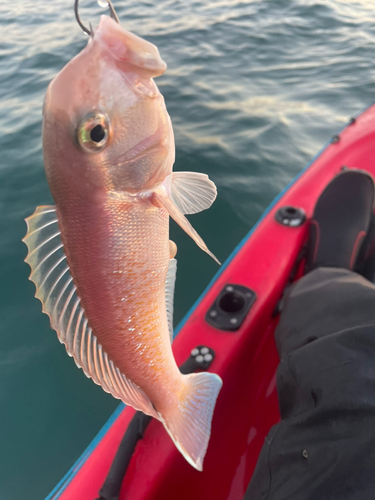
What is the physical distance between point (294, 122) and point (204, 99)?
1.24 meters

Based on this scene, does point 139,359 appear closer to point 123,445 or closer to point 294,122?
point 123,445

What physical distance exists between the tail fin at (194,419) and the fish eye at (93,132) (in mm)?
823

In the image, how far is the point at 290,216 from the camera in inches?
107

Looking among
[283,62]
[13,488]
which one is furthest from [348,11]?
[13,488]

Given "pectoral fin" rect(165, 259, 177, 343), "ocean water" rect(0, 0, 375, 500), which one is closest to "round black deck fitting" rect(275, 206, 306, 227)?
"ocean water" rect(0, 0, 375, 500)

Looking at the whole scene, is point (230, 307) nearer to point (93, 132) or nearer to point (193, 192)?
point (193, 192)

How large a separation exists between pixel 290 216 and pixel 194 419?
6.16 ft

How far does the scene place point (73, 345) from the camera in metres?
0.97

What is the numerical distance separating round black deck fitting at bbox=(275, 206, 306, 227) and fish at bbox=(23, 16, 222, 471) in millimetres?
1838

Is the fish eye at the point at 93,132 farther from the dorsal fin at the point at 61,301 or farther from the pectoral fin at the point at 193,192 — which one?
the pectoral fin at the point at 193,192

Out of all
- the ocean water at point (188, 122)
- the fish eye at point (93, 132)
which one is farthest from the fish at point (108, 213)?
the ocean water at point (188, 122)

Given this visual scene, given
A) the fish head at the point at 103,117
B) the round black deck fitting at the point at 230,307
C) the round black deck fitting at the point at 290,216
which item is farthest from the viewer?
the round black deck fitting at the point at 290,216

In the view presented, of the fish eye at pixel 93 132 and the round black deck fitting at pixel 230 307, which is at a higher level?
the fish eye at pixel 93 132

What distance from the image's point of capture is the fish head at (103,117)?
0.82m
